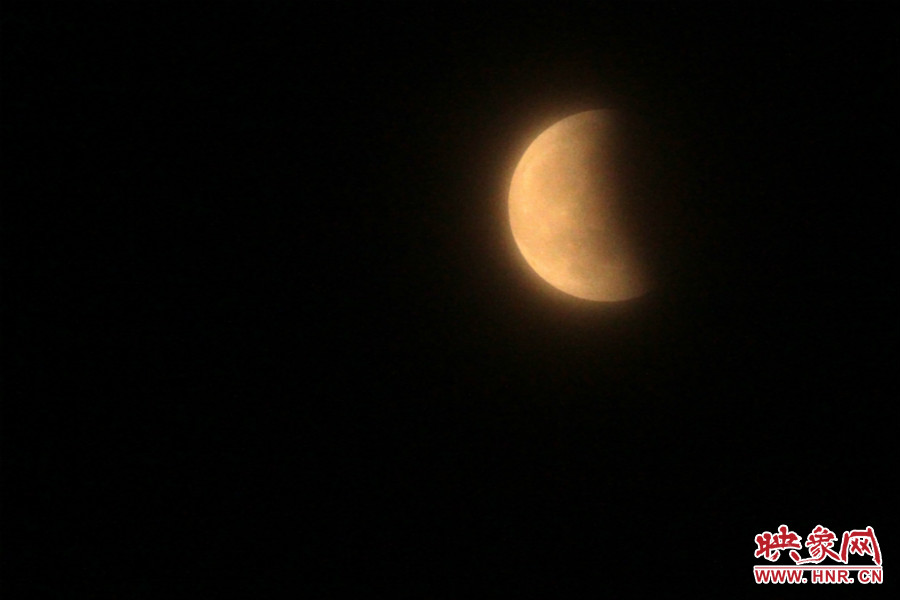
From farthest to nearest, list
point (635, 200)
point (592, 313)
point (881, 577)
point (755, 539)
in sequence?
point (592, 313) → point (635, 200) → point (755, 539) → point (881, 577)

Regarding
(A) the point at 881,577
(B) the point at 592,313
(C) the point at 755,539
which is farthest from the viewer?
(B) the point at 592,313

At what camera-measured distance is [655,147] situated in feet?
12.3

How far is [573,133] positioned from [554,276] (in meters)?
0.80

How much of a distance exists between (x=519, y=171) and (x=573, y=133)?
1.18 ft

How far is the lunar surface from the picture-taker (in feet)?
12.0

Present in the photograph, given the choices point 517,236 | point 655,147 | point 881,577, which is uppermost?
point 655,147

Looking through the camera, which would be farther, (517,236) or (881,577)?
(517,236)

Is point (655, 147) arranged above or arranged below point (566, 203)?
above

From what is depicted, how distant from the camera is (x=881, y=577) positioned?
322 centimetres

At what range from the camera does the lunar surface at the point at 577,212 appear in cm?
366

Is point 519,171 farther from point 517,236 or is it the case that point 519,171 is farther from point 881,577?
point 881,577

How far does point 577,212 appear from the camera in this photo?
367cm

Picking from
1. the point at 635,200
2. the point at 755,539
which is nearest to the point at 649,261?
the point at 635,200

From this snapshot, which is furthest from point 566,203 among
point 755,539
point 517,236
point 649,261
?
point 755,539
